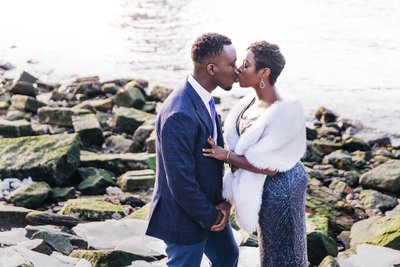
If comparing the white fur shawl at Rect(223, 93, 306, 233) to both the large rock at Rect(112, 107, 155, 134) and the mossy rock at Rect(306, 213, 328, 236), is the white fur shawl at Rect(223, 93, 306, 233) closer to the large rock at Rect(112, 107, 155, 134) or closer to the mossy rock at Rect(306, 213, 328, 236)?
the mossy rock at Rect(306, 213, 328, 236)

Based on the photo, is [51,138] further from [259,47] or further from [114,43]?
[114,43]

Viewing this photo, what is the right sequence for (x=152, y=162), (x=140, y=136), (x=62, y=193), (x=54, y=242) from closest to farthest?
1. (x=54, y=242)
2. (x=62, y=193)
3. (x=152, y=162)
4. (x=140, y=136)

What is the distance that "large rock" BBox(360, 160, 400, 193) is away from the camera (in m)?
9.60

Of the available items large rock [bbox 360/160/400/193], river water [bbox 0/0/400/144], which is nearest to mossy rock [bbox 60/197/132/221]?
large rock [bbox 360/160/400/193]

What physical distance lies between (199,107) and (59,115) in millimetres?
8228

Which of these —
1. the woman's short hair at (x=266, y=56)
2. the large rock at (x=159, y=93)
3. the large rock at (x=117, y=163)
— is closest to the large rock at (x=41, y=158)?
the large rock at (x=117, y=163)

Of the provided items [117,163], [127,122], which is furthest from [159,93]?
[117,163]

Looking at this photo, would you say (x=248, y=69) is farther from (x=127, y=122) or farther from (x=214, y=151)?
(x=127, y=122)

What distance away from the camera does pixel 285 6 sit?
89.9 ft

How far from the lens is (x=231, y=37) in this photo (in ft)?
68.9

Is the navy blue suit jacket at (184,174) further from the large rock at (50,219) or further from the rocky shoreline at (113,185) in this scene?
the large rock at (50,219)

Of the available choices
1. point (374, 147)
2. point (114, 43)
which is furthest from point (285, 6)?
point (374, 147)

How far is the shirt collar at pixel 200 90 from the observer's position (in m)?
4.04

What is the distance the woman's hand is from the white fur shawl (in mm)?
165
